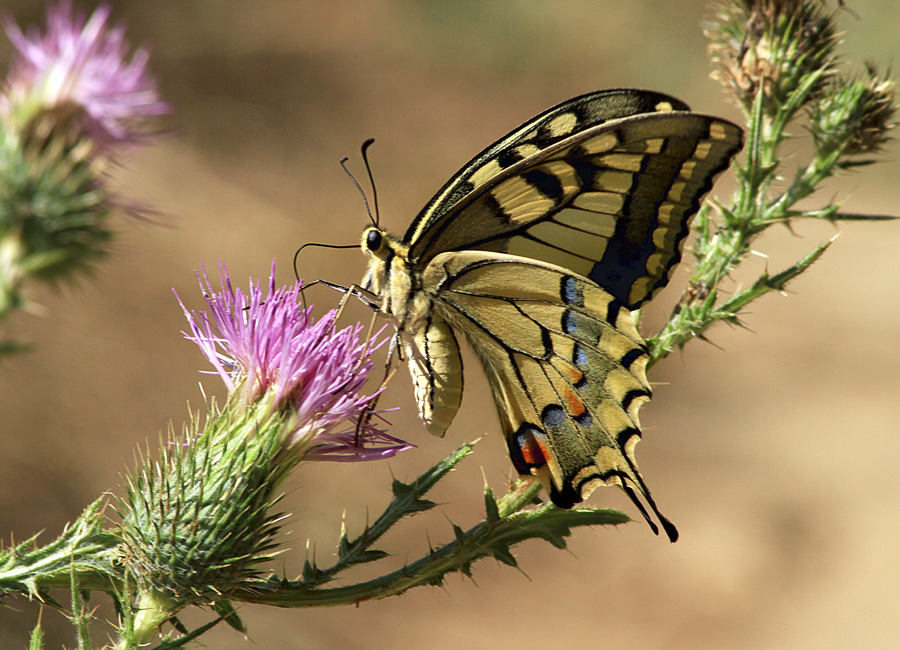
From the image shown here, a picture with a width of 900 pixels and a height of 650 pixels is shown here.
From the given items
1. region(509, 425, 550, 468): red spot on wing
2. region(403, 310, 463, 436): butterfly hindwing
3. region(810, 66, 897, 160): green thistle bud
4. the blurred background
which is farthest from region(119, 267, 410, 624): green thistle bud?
the blurred background

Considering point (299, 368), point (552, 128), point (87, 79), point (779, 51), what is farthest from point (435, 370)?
point (779, 51)

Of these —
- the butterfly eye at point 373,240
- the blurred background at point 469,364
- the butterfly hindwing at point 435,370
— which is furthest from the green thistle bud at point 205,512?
the blurred background at point 469,364

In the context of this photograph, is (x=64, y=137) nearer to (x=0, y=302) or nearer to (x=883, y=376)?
(x=0, y=302)

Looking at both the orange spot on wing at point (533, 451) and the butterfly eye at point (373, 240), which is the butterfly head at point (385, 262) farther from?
the orange spot on wing at point (533, 451)

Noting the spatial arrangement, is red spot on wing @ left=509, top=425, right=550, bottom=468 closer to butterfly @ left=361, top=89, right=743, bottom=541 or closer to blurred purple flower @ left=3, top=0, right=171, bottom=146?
butterfly @ left=361, top=89, right=743, bottom=541

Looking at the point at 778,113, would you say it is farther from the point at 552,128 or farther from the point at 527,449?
the point at 527,449

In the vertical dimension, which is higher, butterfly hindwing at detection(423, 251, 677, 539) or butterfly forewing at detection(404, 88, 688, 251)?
butterfly forewing at detection(404, 88, 688, 251)

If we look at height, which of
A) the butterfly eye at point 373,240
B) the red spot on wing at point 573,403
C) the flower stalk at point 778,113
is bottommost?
the red spot on wing at point 573,403
